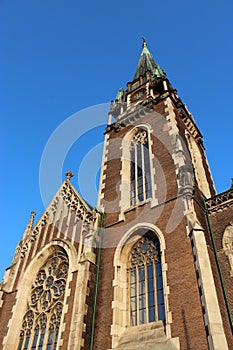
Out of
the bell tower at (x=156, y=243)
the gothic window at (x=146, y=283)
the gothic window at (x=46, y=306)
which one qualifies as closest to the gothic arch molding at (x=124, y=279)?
the bell tower at (x=156, y=243)

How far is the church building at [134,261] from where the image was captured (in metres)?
10.4

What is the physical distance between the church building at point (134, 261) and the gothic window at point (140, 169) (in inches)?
3.0

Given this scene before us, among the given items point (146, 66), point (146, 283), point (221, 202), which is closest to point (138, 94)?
point (146, 66)

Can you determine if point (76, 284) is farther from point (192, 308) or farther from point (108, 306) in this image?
point (192, 308)

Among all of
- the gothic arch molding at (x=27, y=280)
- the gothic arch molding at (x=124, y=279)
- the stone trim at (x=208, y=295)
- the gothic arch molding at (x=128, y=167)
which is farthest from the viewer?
the gothic arch molding at (x=128, y=167)

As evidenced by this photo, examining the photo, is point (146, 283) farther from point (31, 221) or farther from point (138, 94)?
point (138, 94)

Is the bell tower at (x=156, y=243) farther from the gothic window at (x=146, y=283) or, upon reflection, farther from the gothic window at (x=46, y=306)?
the gothic window at (x=46, y=306)

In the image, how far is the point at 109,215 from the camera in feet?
52.7

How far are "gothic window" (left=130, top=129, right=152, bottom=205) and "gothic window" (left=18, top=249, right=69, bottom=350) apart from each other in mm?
5063

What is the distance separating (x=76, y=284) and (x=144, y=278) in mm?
2910

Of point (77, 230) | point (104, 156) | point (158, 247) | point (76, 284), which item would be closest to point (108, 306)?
point (76, 284)

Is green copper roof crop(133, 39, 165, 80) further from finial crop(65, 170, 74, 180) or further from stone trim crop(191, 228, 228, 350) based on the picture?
stone trim crop(191, 228, 228, 350)

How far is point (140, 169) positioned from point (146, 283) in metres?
7.38

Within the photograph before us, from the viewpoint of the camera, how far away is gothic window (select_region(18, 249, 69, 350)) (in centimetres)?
1332
